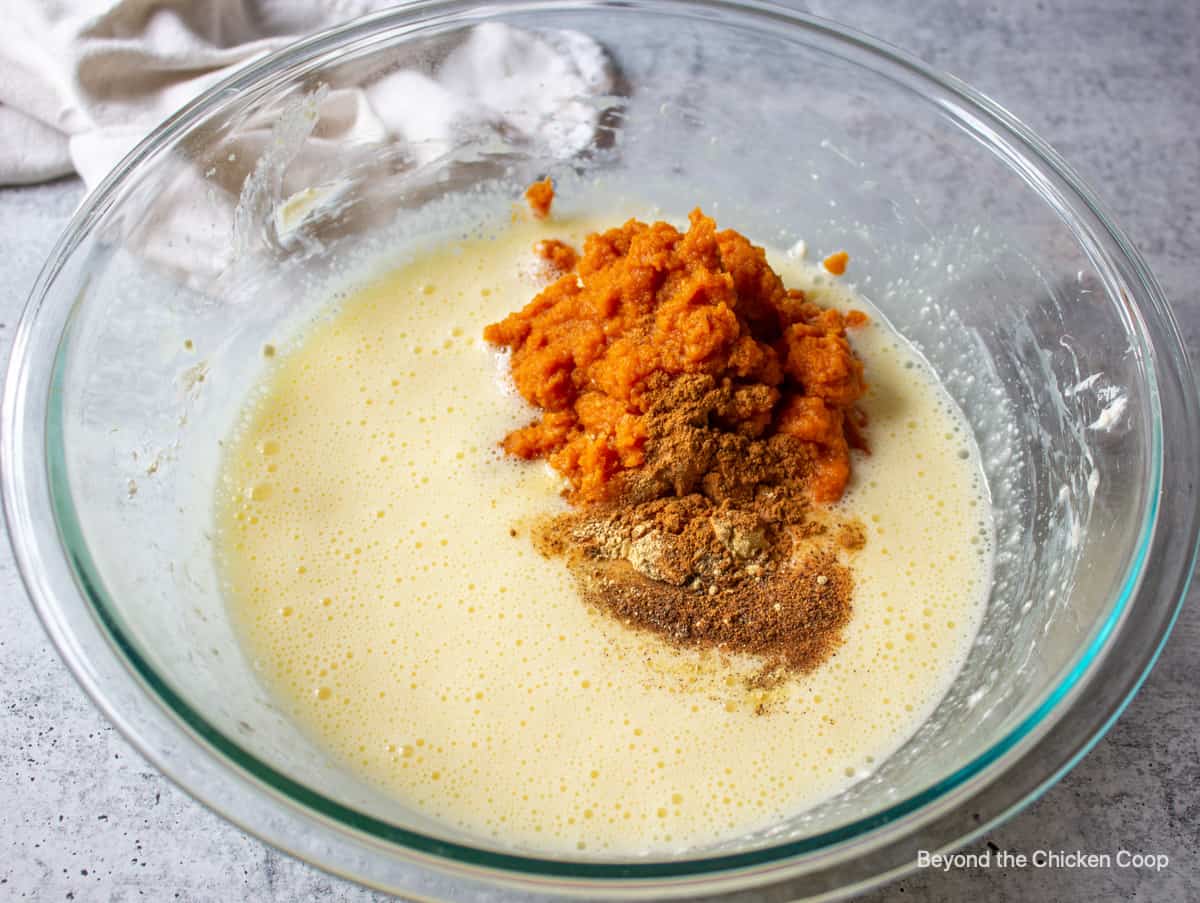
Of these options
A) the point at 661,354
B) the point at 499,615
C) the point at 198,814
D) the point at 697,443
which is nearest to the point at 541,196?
the point at 661,354

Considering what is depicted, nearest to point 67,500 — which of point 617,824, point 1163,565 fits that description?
point 617,824

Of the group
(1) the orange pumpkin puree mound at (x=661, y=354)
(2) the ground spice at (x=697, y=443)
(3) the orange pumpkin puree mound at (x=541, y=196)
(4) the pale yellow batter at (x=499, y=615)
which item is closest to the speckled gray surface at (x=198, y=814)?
(4) the pale yellow batter at (x=499, y=615)

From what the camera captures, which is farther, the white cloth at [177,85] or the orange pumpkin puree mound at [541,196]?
the orange pumpkin puree mound at [541,196]

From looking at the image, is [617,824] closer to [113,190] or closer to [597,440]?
[597,440]

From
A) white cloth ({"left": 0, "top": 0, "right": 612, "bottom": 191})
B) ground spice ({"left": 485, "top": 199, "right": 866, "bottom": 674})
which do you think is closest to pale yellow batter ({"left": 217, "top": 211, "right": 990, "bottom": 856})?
ground spice ({"left": 485, "top": 199, "right": 866, "bottom": 674})

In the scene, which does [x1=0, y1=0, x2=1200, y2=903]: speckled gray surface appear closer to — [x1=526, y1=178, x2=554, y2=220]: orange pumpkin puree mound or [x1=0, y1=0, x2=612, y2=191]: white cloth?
[x1=0, y1=0, x2=612, y2=191]: white cloth

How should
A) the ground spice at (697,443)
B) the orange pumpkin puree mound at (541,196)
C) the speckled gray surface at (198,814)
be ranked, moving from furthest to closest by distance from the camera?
the orange pumpkin puree mound at (541,196)
the ground spice at (697,443)
the speckled gray surface at (198,814)

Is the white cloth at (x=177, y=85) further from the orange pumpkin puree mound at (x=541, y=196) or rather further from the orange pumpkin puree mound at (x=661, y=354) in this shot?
the orange pumpkin puree mound at (x=661, y=354)
